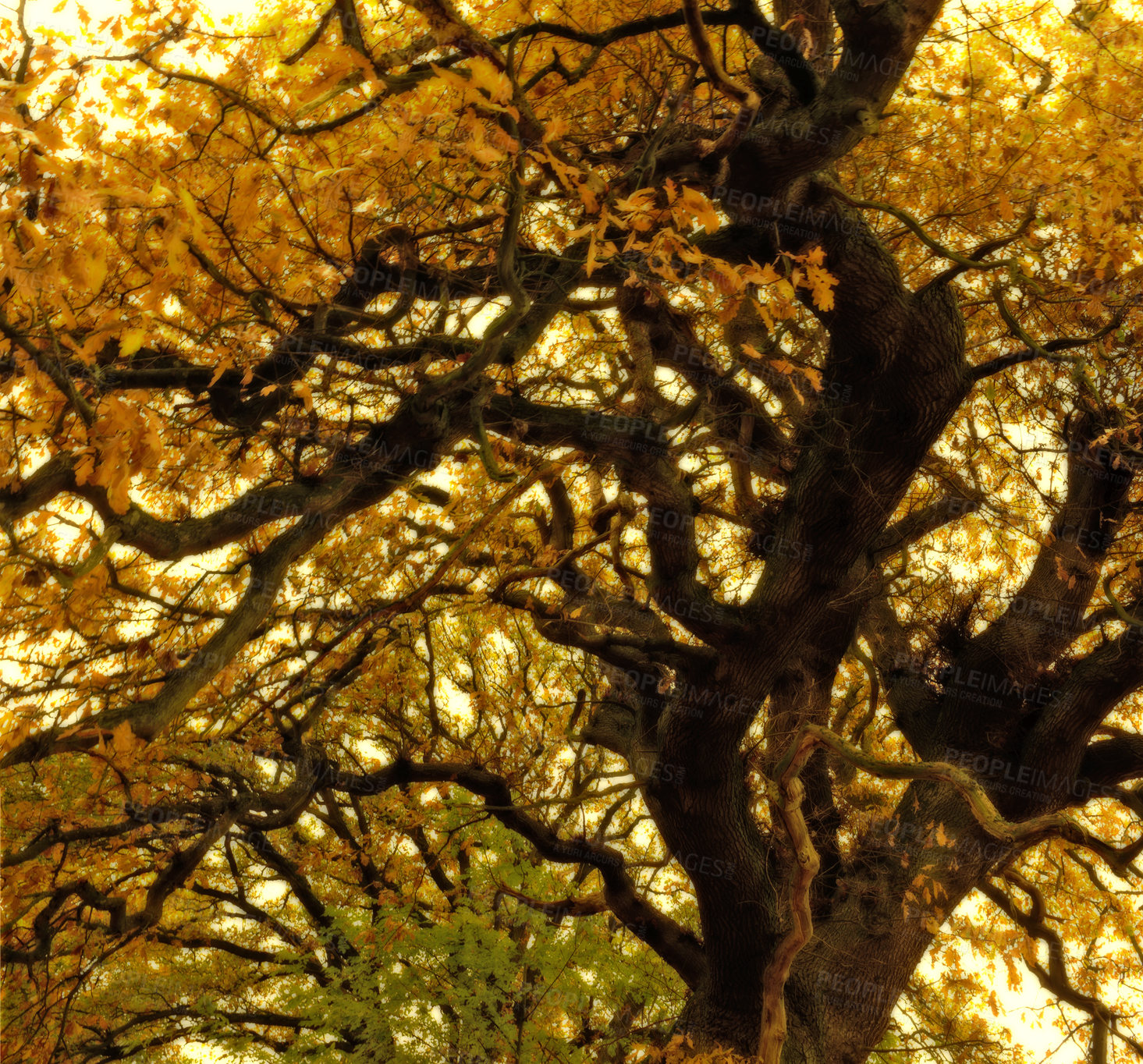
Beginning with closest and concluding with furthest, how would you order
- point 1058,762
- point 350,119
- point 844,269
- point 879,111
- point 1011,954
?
point 350,119 → point 879,111 → point 844,269 → point 1058,762 → point 1011,954

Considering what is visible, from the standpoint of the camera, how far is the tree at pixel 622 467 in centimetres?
424

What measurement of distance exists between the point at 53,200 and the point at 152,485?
13.5 feet

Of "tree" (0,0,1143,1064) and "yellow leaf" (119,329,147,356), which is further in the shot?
"tree" (0,0,1143,1064)

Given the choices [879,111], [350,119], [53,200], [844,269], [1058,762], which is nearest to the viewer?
[53,200]

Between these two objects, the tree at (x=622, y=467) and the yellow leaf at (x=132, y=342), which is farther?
the tree at (x=622, y=467)

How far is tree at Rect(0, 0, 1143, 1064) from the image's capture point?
4238mm

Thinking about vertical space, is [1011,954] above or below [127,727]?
below

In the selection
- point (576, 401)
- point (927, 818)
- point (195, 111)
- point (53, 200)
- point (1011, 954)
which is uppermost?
point (195, 111)

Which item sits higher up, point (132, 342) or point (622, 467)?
point (622, 467)

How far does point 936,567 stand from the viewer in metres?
8.84

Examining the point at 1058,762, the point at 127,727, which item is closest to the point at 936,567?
the point at 1058,762

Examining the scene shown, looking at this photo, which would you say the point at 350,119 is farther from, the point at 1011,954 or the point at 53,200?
the point at 1011,954

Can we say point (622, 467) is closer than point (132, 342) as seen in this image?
No

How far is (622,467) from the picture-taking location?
680 centimetres
